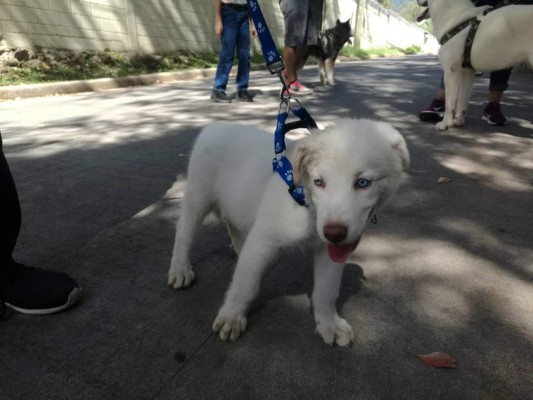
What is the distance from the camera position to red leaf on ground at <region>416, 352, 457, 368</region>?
1.68m

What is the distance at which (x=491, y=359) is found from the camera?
1719 mm

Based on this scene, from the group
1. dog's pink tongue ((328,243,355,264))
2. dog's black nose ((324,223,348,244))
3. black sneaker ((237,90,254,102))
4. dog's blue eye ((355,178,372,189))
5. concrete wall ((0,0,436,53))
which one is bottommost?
black sneaker ((237,90,254,102))

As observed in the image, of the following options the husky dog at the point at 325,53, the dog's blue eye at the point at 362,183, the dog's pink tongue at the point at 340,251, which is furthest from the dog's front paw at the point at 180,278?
the husky dog at the point at 325,53

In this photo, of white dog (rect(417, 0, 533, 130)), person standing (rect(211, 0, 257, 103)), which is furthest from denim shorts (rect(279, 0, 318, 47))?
white dog (rect(417, 0, 533, 130))

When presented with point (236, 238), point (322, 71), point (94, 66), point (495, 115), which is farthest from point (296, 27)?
point (94, 66)

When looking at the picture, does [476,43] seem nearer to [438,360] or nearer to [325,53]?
[438,360]

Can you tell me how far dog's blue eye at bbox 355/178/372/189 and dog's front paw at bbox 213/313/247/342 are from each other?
0.78 metres

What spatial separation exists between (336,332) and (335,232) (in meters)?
0.57

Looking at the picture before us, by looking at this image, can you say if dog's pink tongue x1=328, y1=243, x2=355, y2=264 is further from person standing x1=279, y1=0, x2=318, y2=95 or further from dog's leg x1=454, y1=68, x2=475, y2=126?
person standing x1=279, y1=0, x2=318, y2=95

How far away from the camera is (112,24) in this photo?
11.7 metres

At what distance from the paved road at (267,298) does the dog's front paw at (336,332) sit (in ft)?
0.13

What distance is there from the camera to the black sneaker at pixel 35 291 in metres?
1.88

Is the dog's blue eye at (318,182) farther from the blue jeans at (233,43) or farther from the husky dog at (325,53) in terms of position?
the husky dog at (325,53)

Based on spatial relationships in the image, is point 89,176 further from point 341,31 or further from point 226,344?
point 341,31
